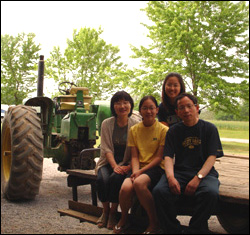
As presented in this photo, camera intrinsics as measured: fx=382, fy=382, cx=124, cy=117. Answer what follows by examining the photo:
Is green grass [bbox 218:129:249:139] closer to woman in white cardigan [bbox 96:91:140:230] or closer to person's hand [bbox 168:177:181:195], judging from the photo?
woman in white cardigan [bbox 96:91:140:230]

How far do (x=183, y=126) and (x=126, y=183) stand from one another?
1.96ft

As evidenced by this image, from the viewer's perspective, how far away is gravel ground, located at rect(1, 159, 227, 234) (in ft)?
13.1

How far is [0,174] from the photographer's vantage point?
5.70 m

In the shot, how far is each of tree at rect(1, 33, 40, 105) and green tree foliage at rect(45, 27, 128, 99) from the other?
4.20 m

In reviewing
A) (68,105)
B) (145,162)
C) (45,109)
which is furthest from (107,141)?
(45,109)

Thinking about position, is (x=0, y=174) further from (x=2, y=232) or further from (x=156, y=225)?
(x=156, y=225)

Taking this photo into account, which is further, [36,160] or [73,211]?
[36,160]

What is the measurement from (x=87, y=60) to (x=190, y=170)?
2498 cm

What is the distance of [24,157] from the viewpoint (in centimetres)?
486

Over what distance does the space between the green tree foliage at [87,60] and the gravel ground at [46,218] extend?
2055 centimetres

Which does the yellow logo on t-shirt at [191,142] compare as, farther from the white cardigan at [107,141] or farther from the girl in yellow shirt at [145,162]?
the white cardigan at [107,141]

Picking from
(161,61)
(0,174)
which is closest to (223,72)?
(161,61)

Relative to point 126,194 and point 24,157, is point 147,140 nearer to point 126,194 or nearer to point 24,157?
point 126,194

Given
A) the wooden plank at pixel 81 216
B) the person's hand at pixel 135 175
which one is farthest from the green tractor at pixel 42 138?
the person's hand at pixel 135 175
